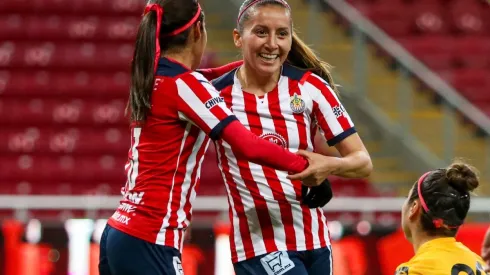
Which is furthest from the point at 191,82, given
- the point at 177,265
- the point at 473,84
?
the point at 473,84

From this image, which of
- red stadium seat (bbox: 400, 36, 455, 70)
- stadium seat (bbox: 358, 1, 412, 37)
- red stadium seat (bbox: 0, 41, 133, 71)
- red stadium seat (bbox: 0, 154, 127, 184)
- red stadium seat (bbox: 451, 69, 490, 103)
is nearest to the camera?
red stadium seat (bbox: 0, 154, 127, 184)

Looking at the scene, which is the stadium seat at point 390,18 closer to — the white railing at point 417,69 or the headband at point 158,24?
the white railing at point 417,69

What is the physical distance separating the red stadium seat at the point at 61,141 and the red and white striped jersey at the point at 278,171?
20.1 feet

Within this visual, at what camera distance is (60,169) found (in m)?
9.94

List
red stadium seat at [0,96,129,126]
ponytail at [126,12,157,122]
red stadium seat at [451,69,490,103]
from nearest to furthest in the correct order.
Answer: ponytail at [126,12,157,122] → red stadium seat at [0,96,129,126] → red stadium seat at [451,69,490,103]

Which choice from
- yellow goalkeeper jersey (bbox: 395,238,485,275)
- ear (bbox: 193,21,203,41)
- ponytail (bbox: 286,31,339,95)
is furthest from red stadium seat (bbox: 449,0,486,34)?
ear (bbox: 193,21,203,41)

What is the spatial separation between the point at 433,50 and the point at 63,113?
414 cm

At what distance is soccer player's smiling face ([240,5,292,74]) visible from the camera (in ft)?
13.1

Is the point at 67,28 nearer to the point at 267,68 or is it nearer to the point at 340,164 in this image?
the point at 267,68

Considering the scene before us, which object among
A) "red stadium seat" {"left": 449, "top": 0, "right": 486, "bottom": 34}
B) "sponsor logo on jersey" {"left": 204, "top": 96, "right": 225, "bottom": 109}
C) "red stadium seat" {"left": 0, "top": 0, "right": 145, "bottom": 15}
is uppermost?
"red stadium seat" {"left": 0, "top": 0, "right": 145, "bottom": 15}

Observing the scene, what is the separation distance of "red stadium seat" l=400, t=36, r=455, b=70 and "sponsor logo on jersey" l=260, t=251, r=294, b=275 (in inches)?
308

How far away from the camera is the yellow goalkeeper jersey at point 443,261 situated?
380 cm

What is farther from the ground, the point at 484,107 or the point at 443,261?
the point at 484,107

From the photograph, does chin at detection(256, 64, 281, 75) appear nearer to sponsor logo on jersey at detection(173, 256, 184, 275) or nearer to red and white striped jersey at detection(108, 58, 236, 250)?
red and white striped jersey at detection(108, 58, 236, 250)
